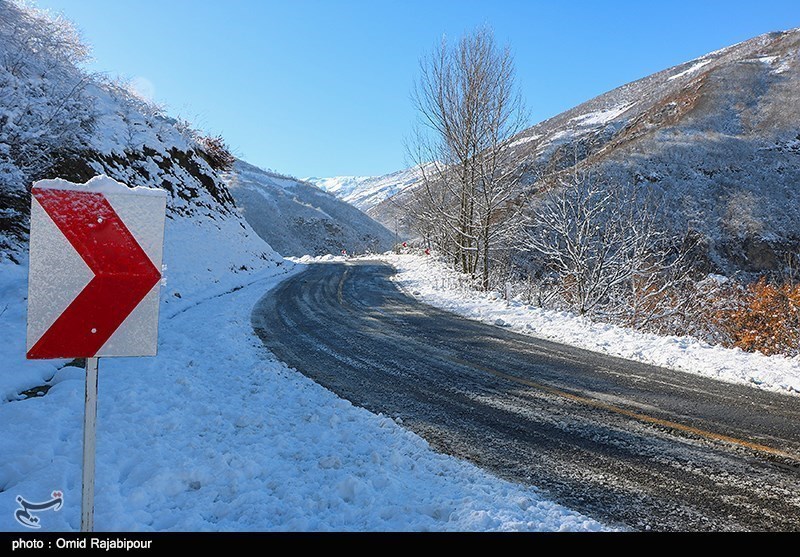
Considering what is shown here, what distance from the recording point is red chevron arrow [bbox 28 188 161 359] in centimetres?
203

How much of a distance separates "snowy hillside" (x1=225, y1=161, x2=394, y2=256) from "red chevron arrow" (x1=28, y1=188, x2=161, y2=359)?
61661 mm

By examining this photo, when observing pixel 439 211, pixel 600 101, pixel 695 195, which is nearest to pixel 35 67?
pixel 439 211

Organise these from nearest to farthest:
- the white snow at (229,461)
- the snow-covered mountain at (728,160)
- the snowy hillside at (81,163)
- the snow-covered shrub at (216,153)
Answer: the white snow at (229,461)
the snowy hillside at (81,163)
the snow-covered shrub at (216,153)
the snow-covered mountain at (728,160)

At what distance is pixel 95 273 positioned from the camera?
6.89 feet

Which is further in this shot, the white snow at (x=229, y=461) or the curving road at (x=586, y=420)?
the curving road at (x=586, y=420)

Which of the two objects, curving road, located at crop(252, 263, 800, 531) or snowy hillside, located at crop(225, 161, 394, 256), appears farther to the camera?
snowy hillside, located at crop(225, 161, 394, 256)

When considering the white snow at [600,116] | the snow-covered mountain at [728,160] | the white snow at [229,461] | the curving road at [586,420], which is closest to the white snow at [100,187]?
the white snow at [229,461]

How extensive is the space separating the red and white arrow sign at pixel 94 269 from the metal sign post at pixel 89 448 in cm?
11

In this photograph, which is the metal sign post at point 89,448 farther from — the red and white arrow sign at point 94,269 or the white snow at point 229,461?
the white snow at point 229,461

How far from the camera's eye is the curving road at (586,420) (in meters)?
3.12

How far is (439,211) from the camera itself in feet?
65.1

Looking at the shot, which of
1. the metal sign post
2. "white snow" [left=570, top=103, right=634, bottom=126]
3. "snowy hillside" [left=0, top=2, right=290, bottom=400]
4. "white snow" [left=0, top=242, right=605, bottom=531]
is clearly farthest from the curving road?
"white snow" [left=570, top=103, right=634, bottom=126]

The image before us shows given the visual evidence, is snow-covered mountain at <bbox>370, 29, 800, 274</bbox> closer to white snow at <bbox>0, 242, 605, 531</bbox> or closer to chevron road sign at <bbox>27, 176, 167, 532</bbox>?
white snow at <bbox>0, 242, 605, 531</bbox>

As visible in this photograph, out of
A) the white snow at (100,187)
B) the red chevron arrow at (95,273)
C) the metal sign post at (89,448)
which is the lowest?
the metal sign post at (89,448)
